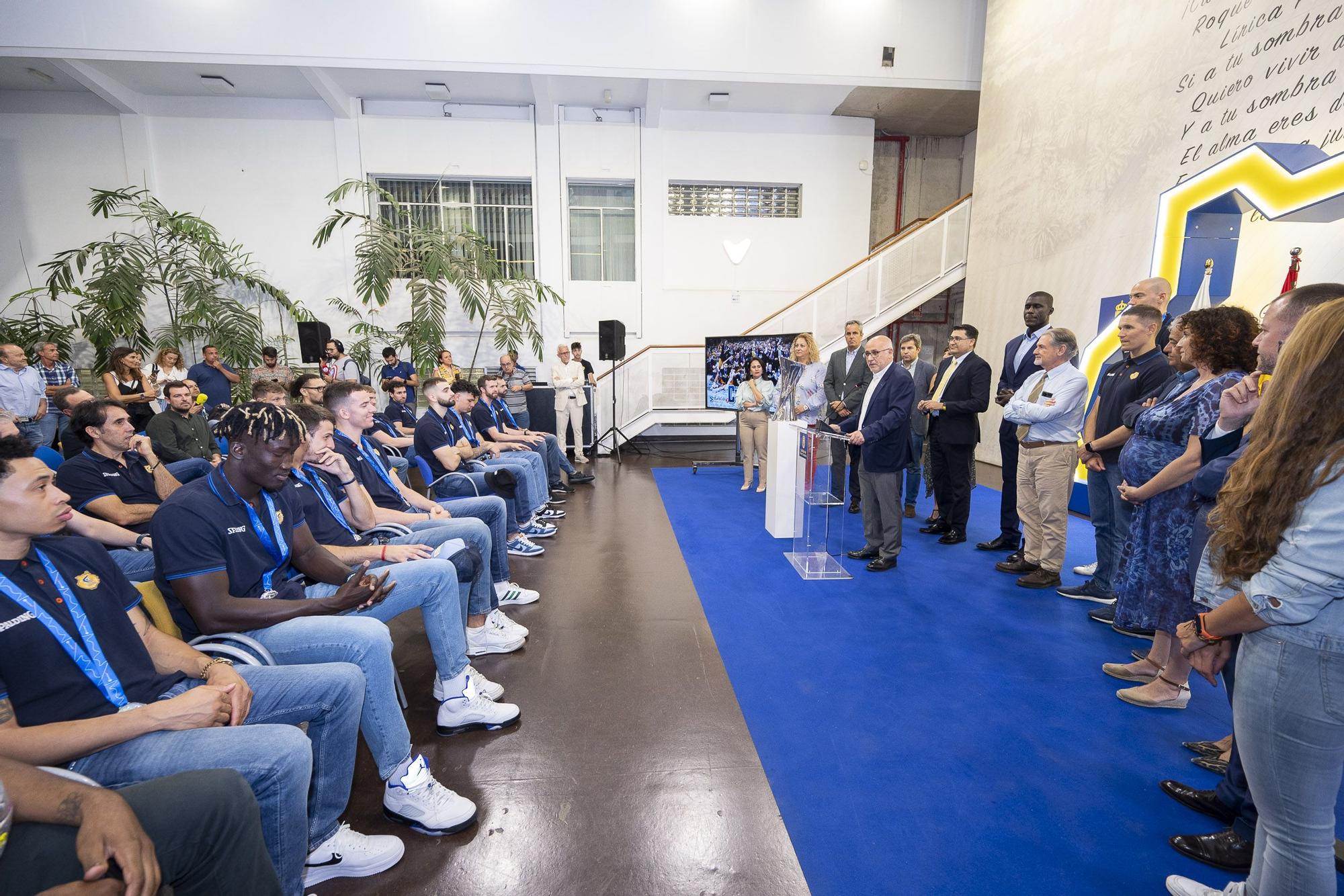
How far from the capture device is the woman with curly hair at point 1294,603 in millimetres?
1111

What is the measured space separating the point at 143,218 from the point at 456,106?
469 centimetres

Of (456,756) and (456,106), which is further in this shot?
(456,106)

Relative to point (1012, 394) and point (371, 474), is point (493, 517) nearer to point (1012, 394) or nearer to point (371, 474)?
point (371, 474)

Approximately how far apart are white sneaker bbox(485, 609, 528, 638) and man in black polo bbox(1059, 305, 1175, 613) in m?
2.95

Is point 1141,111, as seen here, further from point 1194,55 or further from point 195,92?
point 195,92

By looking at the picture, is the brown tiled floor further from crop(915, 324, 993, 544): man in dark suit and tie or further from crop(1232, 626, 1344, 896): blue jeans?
crop(915, 324, 993, 544): man in dark suit and tie

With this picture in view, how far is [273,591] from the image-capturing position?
192 cm

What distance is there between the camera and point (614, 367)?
8.05 m

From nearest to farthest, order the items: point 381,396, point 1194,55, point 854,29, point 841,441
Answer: point 1194,55
point 841,441
point 854,29
point 381,396

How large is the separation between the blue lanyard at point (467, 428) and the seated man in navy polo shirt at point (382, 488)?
1.06 m

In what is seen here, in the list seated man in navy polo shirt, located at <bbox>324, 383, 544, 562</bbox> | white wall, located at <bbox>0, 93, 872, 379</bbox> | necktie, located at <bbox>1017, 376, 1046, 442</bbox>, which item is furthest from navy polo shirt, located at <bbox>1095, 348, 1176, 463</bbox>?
white wall, located at <bbox>0, 93, 872, 379</bbox>

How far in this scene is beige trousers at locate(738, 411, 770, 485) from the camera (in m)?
6.12

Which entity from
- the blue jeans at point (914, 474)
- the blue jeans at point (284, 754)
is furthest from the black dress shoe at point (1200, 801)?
the blue jeans at point (914, 474)

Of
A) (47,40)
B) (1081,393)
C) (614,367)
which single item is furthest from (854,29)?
(47,40)
